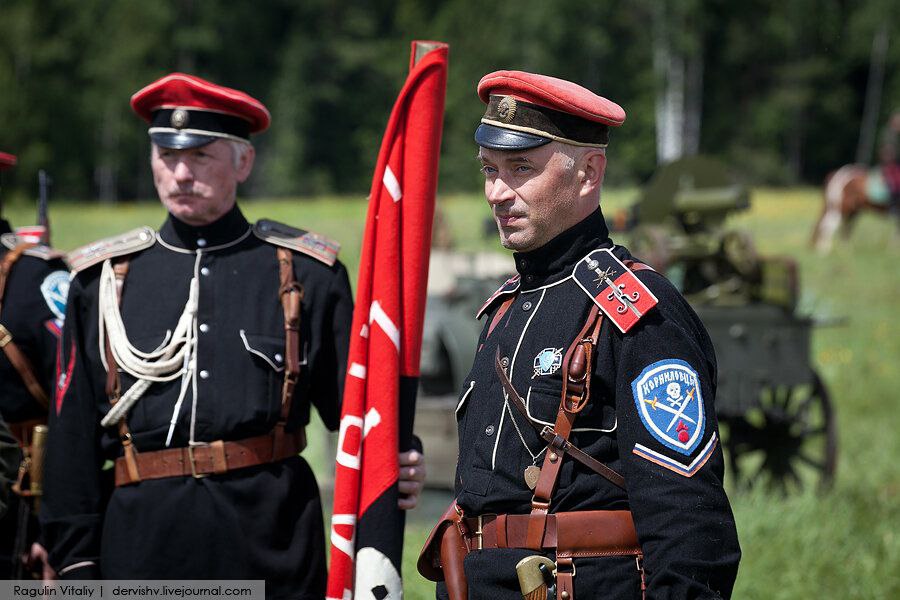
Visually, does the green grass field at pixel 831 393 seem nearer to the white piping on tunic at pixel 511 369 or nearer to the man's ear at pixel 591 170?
the white piping on tunic at pixel 511 369

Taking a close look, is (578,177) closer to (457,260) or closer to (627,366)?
(627,366)

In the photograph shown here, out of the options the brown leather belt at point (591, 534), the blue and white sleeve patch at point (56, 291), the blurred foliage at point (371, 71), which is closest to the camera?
the brown leather belt at point (591, 534)

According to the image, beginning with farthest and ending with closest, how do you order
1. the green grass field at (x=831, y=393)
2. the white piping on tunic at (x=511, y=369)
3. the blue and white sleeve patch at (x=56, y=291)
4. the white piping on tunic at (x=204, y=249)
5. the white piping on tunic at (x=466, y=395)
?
the green grass field at (x=831, y=393)
the blue and white sleeve patch at (x=56, y=291)
the white piping on tunic at (x=204, y=249)
the white piping on tunic at (x=466, y=395)
the white piping on tunic at (x=511, y=369)

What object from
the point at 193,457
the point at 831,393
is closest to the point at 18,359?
the point at 193,457

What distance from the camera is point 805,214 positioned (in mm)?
27469

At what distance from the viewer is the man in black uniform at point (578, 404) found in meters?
2.66

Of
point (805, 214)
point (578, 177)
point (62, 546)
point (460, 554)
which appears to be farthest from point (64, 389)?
point (805, 214)

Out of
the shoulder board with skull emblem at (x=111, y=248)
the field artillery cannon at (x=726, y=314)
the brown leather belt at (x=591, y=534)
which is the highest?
the shoulder board with skull emblem at (x=111, y=248)

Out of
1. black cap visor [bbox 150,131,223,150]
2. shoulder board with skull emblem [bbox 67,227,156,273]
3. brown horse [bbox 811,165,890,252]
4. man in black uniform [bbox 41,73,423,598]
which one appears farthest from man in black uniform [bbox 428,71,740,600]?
brown horse [bbox 811,165,890,252]

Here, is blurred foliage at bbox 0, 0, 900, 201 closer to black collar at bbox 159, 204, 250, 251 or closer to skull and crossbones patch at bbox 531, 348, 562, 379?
black collar at bbox 159, 204, 250, 251

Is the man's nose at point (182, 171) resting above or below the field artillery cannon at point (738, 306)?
above

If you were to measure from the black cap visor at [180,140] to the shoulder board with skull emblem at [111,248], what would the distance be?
0.92ft

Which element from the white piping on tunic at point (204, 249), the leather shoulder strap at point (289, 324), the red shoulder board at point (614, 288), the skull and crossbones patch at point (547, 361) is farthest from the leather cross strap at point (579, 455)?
the white piping on tunic at point (204, 249)

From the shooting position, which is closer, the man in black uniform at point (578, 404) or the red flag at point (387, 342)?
the man in black uniform at point (578, 404)
